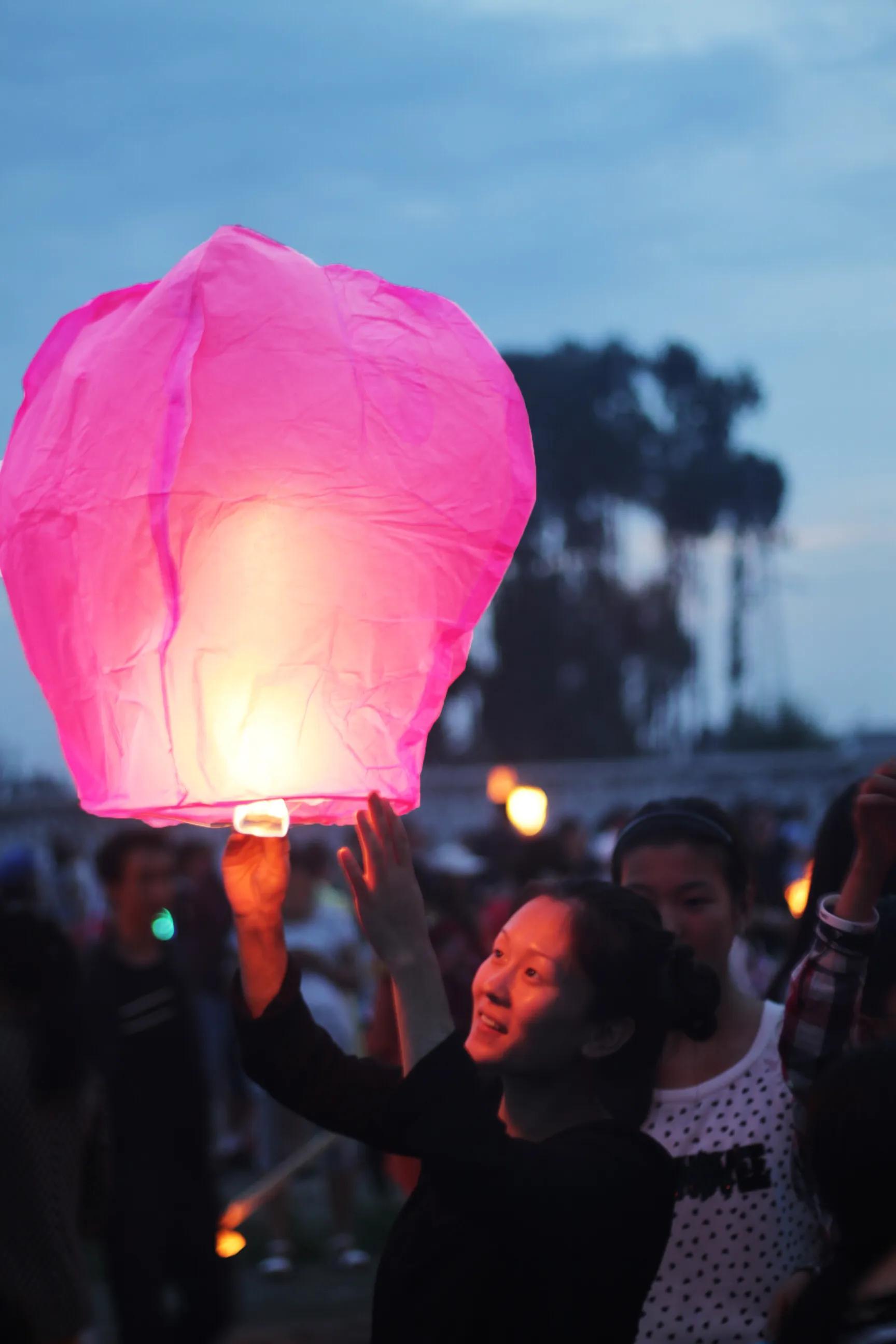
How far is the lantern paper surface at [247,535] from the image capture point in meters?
1.75

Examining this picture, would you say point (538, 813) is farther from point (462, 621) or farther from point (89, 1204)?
point (462, 621)

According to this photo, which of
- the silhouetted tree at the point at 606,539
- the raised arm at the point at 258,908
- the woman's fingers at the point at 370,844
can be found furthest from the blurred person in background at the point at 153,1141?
the silhouetted tree at the point at 606,539

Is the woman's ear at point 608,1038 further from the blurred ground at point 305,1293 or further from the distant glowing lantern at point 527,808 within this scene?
the distant glowing lantern at point 527,808

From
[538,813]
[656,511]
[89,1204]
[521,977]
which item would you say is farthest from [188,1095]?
[656,511]

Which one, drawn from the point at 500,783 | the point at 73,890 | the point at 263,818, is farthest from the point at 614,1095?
the point at 500,783

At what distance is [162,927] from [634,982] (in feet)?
9.21

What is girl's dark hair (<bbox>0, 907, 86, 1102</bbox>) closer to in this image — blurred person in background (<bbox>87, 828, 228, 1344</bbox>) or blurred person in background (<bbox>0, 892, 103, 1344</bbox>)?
blurred person in background (<bbox>0, 892, 103, 1344</bbox>)

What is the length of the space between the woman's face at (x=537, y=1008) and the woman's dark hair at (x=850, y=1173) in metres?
0.38

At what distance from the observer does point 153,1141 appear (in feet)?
14.2

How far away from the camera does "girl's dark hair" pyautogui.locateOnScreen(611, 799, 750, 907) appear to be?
8.45 feet

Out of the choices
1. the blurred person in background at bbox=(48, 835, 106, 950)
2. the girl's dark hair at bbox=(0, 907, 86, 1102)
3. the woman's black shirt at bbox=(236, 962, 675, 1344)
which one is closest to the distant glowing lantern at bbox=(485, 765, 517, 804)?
the blurred person in background at bbox=(48, 835, 106, 950)

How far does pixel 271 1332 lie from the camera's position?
5715 mm

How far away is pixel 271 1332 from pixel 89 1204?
7.46 ft

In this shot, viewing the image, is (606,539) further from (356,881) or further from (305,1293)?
(356,881)
